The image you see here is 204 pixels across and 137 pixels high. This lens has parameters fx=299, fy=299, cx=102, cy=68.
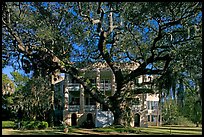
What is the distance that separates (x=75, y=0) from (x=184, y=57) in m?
6.66

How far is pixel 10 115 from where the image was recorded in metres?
32.9

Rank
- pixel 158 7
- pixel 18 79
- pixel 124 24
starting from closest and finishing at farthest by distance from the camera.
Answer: pixel 158 7 → pixel 124 24 → pixel 18 79

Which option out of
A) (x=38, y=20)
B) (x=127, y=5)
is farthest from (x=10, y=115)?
(x=127, y=5)

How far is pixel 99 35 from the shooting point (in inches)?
747

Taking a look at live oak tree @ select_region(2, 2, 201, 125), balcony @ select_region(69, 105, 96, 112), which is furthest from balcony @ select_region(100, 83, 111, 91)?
live oak tree @ select_region(2, 2, 201, 125)

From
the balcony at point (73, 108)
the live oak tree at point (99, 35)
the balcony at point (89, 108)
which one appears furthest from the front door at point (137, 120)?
the live oak tree at point (99, 35)

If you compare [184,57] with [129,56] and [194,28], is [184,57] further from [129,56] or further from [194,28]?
[129,56]

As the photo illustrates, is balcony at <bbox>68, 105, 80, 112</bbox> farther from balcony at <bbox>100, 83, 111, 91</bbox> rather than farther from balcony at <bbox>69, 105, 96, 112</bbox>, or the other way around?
balcony at <bbox>100, 83, 111, 91</bbox>

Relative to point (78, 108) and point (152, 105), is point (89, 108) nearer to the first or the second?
point (78, 108)

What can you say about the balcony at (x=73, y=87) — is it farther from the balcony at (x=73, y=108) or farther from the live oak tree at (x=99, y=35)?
the live oak tree at (x=99, y=35)

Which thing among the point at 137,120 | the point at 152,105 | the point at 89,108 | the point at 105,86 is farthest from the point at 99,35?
the point at 152,105

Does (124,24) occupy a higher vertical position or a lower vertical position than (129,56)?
higher

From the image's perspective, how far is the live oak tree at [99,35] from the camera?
620 inches

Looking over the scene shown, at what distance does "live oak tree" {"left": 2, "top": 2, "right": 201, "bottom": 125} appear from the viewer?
1574 centimetres
